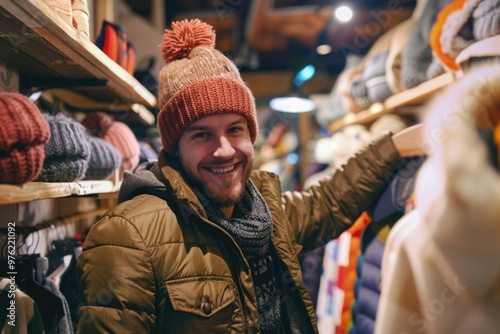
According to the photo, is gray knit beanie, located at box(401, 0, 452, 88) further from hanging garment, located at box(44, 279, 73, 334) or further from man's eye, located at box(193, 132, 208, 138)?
hanging garment, located at box(44, 279, 73, 334)

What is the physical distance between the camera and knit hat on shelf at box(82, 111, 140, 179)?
62.9 inches

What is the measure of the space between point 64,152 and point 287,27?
2751mm

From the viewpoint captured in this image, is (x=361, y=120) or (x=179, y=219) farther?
(x=361, y=120)

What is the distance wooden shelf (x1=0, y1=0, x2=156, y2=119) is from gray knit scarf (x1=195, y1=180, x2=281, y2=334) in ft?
1.66

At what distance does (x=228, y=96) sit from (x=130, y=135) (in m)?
0.79

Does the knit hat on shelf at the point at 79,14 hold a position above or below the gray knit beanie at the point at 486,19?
above

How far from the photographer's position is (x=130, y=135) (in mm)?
1698

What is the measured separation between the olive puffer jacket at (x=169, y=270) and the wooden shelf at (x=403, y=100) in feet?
1.03

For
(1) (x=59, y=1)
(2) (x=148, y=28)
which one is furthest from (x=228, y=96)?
(2) (x=148, y=28)

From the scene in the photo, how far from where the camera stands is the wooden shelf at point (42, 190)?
2.40ft

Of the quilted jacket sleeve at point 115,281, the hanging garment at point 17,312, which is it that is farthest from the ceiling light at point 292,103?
the hanging garment at point 17,312

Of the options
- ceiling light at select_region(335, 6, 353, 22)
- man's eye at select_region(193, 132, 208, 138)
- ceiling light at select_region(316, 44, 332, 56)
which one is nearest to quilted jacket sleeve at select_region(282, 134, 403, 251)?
man's eye at select_region(193, 132, 208, 138)

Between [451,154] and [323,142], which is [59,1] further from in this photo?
[323,142]

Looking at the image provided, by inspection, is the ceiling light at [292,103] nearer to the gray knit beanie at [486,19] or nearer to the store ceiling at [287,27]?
the store ceiling at [287,27]
